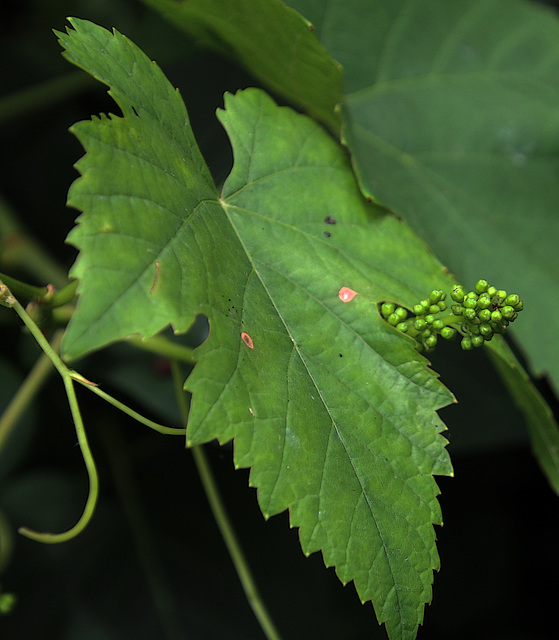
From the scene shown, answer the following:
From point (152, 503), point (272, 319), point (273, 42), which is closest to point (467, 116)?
point (273, 42)

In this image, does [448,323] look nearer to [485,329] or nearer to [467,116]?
[485,329]

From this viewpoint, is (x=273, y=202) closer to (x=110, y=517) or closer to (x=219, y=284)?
(x=219, y=284)

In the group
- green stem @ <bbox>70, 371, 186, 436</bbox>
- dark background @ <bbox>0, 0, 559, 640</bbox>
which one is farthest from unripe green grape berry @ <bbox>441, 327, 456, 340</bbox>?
→ dark background @ <bbox>0, 0, 559, 640</bbox>

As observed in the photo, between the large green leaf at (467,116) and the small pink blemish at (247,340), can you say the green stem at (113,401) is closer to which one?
the small pink blemish at (247,340)

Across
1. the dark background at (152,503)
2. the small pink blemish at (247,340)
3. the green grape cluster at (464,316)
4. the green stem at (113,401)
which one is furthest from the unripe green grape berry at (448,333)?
the dark background at (152,503)

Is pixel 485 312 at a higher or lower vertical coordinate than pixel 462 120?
lower
